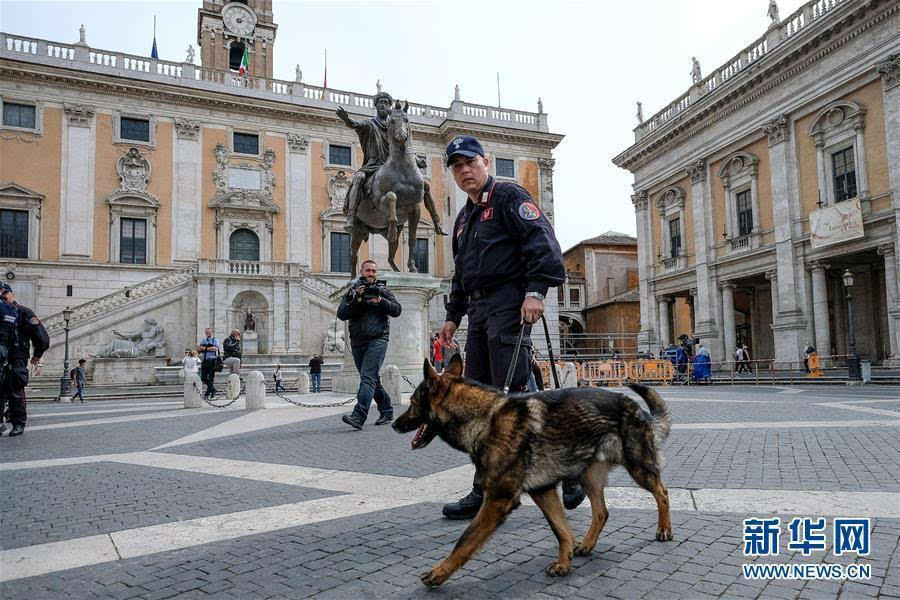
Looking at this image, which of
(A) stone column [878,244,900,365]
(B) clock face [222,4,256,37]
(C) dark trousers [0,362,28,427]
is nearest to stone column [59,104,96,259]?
(B) clock face [222,4,256,37]

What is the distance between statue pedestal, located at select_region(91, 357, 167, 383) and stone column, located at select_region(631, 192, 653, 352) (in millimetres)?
27211

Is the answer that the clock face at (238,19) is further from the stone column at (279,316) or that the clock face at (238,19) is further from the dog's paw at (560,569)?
the dog's paw at (560,569)

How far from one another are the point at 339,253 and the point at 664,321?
20.7m

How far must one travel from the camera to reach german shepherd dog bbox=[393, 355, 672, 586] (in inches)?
95.6

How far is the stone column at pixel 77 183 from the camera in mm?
29953

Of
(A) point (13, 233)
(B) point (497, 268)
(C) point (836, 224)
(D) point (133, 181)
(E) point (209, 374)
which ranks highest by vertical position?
(D) point (133, 181)

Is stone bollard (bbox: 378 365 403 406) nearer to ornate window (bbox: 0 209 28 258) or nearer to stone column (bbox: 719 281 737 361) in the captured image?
stone column (bbox: 719 281 737 361)

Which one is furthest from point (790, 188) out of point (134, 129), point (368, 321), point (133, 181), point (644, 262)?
point (134, 129)

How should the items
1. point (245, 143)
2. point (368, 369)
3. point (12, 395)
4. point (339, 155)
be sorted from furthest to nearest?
point (339, 155) → point (245, 143) → point (12, 395) → point (368, 369)

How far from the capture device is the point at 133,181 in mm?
31562

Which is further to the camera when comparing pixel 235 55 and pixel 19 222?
pixel 235 55

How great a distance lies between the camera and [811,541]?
2719 mm

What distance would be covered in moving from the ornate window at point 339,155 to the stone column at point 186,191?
302 inches

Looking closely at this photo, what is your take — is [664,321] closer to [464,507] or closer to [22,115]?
[464,507]
